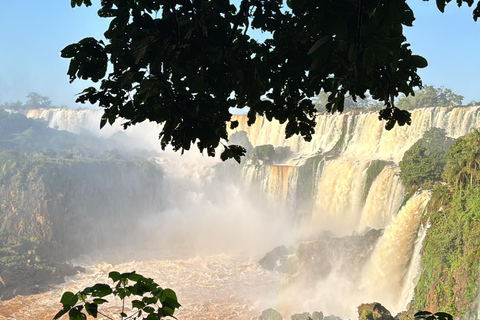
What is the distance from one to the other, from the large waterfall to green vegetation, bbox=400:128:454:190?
0.47 metres

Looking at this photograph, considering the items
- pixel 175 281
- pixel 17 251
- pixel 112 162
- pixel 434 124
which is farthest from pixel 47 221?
pixel 434 124

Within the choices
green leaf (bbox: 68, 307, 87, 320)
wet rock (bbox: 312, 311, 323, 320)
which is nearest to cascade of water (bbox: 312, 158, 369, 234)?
wet rock (bbox: 312, 311, 323, 320)

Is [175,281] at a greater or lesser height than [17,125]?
lesser

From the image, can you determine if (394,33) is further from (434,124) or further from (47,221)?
(47,221)

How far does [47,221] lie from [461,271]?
14.6 metres

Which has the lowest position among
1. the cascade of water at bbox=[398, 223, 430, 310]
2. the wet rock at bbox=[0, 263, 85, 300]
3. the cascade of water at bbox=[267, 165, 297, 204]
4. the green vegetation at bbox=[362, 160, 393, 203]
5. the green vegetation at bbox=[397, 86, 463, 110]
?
the wet rock at bbox=[0, 263, 85, 300]

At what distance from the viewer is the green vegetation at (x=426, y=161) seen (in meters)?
12.6

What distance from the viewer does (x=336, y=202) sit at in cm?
1636

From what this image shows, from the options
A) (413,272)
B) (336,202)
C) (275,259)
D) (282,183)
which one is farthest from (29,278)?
(413,272)

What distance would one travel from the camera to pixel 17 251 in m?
16.2

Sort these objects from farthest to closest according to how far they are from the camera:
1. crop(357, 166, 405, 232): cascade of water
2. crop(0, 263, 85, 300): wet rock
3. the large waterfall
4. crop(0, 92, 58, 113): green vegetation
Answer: crop(0, 92, 58, 113): green vegetation → crop(0, 263, 85, 300): wet rock → crop(357, 166, 405, 232): cascade of water → the large waterfall

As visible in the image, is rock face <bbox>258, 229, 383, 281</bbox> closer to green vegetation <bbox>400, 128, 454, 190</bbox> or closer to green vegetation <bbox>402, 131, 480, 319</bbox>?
green vegetation <bbox>400, 128, 454, 190</bbox>

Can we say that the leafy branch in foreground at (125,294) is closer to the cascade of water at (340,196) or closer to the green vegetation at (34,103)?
the cascade of water at (340,196)

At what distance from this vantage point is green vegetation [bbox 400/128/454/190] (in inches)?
496
